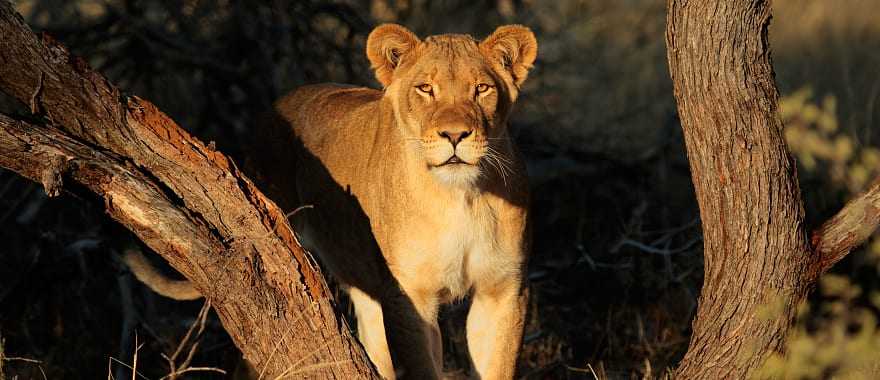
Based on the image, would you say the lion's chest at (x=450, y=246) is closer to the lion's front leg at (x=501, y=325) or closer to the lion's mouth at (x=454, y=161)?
the lion's front leg at (x=501, y=325)

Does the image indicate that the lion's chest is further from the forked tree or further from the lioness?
the forked tree

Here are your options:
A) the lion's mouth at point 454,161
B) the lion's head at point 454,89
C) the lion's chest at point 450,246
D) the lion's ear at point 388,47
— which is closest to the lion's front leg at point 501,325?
the lion's chest at point 450,246

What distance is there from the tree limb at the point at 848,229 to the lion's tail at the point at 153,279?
236cm

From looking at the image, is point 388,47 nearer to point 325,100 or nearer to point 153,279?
point 325,100

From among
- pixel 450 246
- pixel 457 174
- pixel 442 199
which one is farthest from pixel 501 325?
pixel 457 174

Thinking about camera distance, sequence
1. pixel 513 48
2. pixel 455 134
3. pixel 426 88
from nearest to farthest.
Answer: pixel 455 134, pixel 426 88, pixel 513 48

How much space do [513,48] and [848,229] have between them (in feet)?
4.26

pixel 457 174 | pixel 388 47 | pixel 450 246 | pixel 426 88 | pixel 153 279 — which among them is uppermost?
pixel 388 47

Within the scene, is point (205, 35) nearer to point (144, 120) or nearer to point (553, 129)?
point (553, 129)

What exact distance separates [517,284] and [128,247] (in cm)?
162

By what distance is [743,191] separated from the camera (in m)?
3.05

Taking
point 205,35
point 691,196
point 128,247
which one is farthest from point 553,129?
point 128,247

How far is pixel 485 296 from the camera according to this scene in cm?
384

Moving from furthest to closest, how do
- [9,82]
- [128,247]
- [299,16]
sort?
[299,16], [128,247], [9,82]
